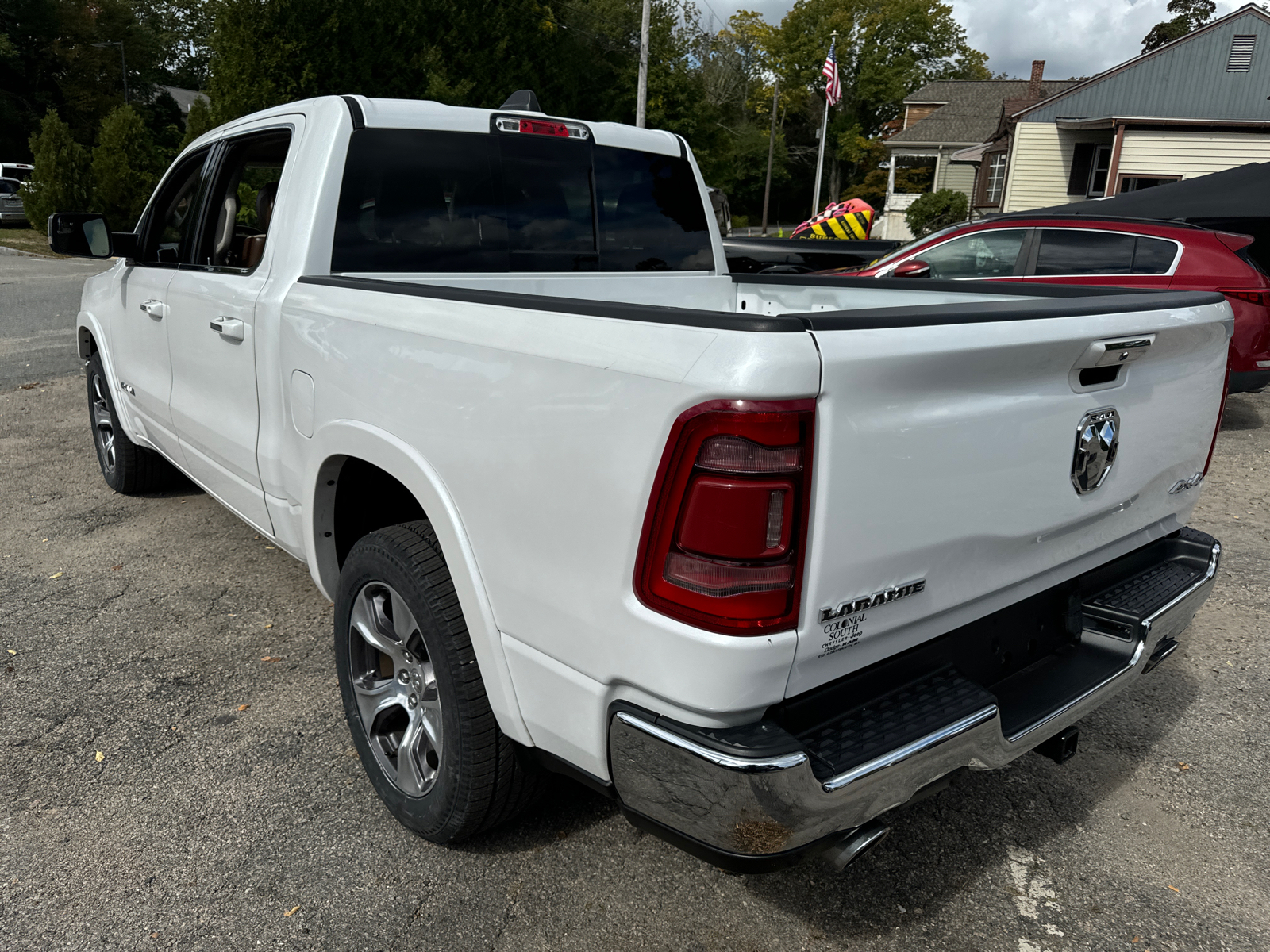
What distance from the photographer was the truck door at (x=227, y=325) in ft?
10.6

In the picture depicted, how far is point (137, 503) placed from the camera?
5.46 m

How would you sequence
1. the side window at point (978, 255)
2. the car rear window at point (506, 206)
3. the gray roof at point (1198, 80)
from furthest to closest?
the gray roof at point (1198, 80)
the side window at point (978, 255)
the car rear window at point (506, 206)

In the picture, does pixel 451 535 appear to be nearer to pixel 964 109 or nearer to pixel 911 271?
pixel 911 271

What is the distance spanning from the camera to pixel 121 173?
25969 mm

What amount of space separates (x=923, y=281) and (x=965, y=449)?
1.47 meters

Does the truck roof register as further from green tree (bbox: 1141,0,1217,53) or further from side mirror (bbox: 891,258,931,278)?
green tree (bbox: 1141,0,1217,53)

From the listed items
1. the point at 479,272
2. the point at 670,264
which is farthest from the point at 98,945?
the point at 670,264

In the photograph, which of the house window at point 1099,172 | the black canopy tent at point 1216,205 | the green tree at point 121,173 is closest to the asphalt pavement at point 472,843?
the black canopy tent at point 1216,205

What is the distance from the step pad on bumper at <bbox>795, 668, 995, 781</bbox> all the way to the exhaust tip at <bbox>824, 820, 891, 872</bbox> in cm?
19

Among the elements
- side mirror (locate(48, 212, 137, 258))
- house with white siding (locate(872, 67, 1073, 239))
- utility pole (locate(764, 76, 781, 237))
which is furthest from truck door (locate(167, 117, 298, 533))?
utility pole (locate(764, 76, 781, 237))

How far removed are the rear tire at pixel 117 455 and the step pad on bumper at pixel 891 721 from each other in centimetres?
456

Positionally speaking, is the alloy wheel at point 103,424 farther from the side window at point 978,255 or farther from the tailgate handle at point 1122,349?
the side window at point 978,255

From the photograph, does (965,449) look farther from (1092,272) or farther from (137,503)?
(1092,272)

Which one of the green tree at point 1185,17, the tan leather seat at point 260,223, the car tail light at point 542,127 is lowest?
the tan leather seat at point 260,223
